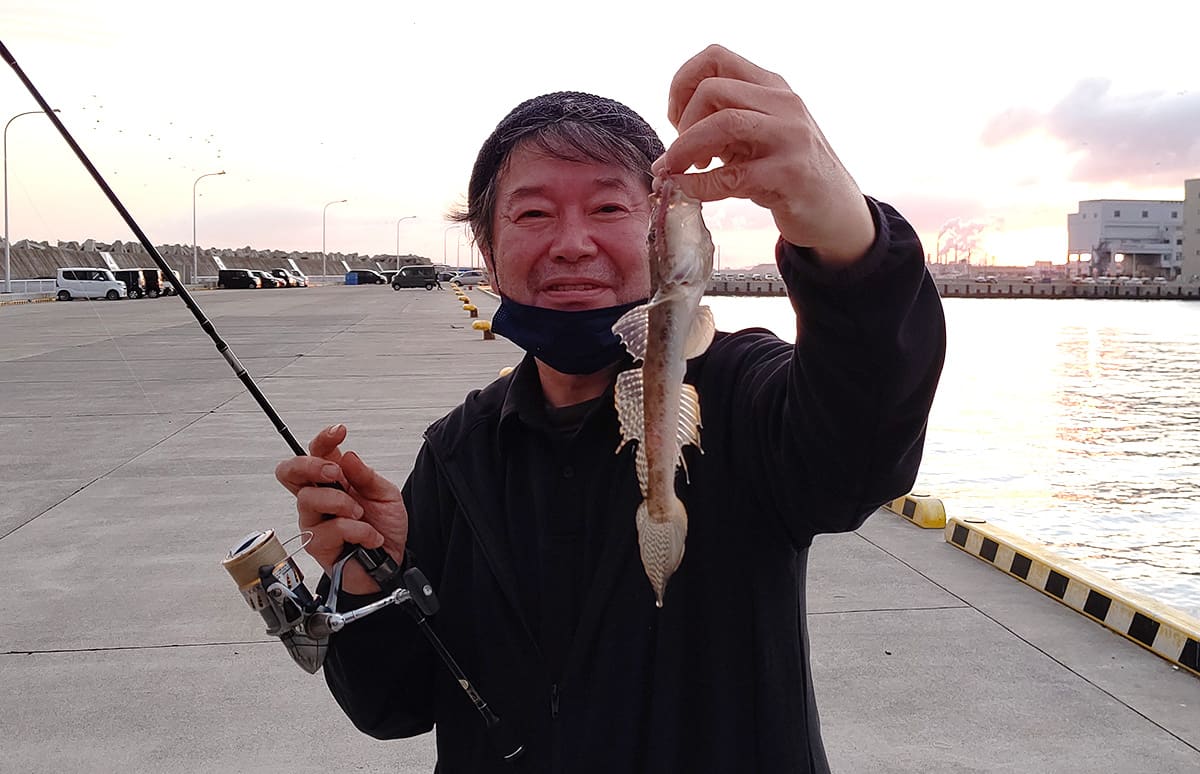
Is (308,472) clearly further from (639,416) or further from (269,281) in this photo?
(269,281)

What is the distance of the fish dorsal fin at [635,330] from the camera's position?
5.12 ft

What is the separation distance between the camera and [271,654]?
5043mm

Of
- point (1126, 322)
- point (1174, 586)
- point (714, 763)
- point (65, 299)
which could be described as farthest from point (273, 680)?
point (1126, 322)

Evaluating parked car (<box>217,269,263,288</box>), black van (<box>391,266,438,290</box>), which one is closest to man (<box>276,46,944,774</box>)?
black van (<box>391,266,438,290</box>)

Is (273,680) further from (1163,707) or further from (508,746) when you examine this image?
(1163,707)

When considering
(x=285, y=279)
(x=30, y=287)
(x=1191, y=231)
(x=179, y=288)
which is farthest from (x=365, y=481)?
(x=1191, y=231)

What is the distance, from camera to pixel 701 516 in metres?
1.91

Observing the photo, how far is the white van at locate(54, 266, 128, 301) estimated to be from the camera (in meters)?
52.3

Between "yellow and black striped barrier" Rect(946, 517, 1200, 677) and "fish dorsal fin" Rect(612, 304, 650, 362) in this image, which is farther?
"yellow and black striped barrier" Rect(946, 517, 1200, 677)

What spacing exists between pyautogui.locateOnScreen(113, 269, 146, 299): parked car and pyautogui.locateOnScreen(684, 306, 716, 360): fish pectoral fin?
194 ft

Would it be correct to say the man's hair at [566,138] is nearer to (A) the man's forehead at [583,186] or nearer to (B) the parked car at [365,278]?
(A) the man's forehead at [583,186]

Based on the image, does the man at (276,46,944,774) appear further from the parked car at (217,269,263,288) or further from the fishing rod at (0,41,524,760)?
the parked car at (217,269,263,288)

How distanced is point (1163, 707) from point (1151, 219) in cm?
16705

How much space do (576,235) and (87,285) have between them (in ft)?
190
